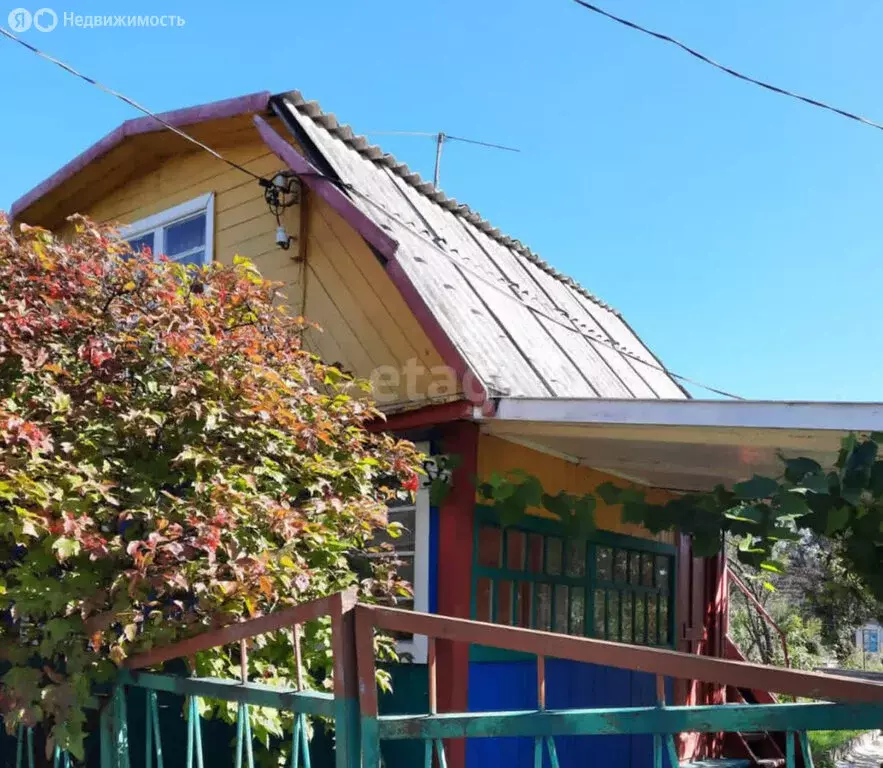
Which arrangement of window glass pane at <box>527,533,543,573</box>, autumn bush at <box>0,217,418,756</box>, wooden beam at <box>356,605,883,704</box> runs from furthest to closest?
window glass pane at <box>527,533,543,573</box>, autumn bush at <box>0,217,418,756</box>, wooden beam at <box>356,605,883,704</box>

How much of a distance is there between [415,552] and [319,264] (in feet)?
8.03


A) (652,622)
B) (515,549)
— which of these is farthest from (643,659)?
(652,622)

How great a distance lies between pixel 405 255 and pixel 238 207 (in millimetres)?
2281

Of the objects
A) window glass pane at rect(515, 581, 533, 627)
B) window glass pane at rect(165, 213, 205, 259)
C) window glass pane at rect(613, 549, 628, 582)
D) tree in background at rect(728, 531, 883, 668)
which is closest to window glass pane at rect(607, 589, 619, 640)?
window glass pane at rect(613, 549, 628, 582)

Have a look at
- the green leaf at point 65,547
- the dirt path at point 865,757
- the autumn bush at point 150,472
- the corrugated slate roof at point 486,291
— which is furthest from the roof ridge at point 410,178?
the dirt path at point 865,757

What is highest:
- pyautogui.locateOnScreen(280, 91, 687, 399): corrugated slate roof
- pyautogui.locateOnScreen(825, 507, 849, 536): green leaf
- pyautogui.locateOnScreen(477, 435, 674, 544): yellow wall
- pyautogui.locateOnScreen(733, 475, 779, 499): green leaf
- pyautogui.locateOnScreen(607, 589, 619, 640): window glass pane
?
pyautogui.locateOnScreen(280, 91, 687, 399): corrugated slate roof

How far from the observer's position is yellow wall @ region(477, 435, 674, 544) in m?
6.09

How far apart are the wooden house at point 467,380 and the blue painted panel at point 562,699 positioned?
2 centimetres

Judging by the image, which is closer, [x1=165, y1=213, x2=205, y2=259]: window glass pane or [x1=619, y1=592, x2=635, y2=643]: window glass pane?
[x1=619, y1=592, x2=635, y2=643]: window glass pane

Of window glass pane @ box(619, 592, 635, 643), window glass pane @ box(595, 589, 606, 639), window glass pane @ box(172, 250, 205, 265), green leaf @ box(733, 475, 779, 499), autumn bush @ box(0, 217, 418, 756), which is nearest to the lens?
autumn bush @ box(0, 217, 418, 756)

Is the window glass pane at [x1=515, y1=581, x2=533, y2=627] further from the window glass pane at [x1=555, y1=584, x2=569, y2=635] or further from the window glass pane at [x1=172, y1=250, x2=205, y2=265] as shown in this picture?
the window glass pane at [x1=172, y1=250, x2=205, y2=265]

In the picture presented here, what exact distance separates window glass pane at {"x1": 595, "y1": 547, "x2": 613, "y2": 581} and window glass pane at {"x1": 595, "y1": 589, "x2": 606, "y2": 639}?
130 millimetres

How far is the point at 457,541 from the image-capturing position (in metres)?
5.82

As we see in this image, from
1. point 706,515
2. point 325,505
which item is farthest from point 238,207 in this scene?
point 706,515
